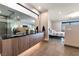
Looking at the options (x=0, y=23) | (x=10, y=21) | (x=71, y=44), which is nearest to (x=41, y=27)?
(x=71, y=44)

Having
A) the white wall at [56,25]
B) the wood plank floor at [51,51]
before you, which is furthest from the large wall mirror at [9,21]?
the white wall at [56,25]

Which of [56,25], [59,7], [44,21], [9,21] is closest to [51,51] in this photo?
[9,21]

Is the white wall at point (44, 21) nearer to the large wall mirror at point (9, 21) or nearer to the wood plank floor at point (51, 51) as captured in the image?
the wood plank floor at point (51, 51)

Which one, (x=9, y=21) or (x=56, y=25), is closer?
(x=9, y=21)

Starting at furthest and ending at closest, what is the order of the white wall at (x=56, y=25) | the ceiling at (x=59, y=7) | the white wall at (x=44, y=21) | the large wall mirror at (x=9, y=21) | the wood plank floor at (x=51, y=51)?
the white wall at (x=56, y=25) → the white wall at (x=44, y=21) → the ceiling at (x=59, y=7) → the wood plank floor at (x=51, y=51) → the large wall mirror at (x=9, y=21)

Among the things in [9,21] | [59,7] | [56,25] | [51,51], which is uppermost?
[59,7]

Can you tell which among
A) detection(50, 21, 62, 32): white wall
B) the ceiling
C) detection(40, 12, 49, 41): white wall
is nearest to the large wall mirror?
the ceiling

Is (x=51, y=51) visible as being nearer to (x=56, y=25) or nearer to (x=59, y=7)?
(x=59, y=7)

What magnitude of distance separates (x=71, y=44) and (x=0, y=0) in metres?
4.89

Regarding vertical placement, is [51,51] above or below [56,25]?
below

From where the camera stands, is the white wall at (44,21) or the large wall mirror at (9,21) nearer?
the large wall mirror at (9,21)

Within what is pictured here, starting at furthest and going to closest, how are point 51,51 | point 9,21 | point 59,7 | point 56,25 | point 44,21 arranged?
point 56,25
point 44,21
point 59,7
point 51,51
point 9,21

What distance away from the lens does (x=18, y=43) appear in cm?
311

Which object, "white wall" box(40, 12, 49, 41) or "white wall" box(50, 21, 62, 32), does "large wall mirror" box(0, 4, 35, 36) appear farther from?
"white wall" box(50, 21, 62, 32)
